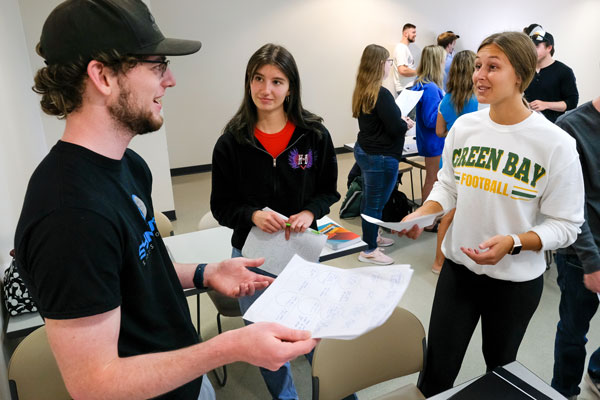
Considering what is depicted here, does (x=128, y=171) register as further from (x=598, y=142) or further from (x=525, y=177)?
(x=598, y=142)

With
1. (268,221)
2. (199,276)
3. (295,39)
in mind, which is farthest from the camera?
(295,39)

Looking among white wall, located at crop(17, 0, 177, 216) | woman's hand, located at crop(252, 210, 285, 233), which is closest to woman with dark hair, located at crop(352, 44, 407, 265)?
woman's hand, located at crop(252, 210, 285, 233)

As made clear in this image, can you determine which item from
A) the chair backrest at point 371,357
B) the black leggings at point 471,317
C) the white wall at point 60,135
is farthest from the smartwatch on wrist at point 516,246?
the white wall at point 60,135

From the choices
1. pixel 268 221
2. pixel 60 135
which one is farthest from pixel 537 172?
pixel 60 135

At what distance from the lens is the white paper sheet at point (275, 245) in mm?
1765

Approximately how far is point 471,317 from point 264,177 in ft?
3.25

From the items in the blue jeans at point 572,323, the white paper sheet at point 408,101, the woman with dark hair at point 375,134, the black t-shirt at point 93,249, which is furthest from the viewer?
the white paper sheet at point 408,101

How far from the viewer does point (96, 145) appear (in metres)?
0.83

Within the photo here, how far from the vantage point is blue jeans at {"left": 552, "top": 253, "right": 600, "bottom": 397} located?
1809 mm

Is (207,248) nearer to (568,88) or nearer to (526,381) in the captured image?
(526,381)

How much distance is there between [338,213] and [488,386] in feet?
11.3

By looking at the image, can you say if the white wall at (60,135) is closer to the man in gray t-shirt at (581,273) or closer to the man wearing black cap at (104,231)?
the man wearing black cap at (104,231)

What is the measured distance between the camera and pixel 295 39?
622cm

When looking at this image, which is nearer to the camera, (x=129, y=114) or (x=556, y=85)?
(x=129, y=114)
